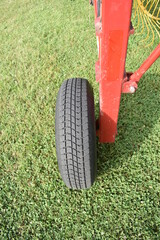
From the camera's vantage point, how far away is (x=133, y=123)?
97.0 inches

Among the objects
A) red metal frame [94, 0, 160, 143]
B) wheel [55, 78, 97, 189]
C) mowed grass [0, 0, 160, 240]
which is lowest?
mowed grass [0, 0, 160, 240]

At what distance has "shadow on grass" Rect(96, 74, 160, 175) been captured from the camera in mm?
2186

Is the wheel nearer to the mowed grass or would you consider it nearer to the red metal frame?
the red metal frame

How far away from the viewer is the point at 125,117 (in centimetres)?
253

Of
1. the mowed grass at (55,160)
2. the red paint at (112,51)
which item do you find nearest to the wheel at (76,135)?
the red paint at (112,51)

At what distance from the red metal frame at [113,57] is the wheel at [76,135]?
0.56 ft

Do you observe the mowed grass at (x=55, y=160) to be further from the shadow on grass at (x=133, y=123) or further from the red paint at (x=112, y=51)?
the red paint at (x=112, y=51)

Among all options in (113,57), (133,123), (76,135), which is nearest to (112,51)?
(113,57)

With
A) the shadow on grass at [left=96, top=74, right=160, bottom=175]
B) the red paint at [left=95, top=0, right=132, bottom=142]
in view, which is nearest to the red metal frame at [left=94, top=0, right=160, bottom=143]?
the red paint at [left=95, top=0, right=132, bottom=142]

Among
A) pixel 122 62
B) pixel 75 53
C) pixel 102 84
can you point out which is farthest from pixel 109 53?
pixel 75 53

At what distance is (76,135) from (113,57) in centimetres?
58

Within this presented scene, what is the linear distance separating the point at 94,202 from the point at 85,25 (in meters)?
3.00

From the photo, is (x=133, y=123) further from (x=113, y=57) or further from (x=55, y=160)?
(x=113, y=57)

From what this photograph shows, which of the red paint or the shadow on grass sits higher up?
the red paint
